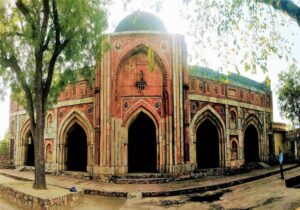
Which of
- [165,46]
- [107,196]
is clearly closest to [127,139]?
[107,196]

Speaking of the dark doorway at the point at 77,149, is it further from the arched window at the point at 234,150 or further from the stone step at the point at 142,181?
the arched window at the point at 234,150

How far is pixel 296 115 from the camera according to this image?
21.9 metres

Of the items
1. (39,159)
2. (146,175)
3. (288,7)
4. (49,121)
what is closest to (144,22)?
(49,121)

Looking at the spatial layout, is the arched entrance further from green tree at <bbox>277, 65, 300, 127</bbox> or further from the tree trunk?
green tree at <bbox>277, 65, 300, 127</bbox>

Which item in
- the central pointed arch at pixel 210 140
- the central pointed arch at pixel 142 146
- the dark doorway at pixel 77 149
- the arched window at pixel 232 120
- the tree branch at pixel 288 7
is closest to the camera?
the tree branch at pixel 288 7

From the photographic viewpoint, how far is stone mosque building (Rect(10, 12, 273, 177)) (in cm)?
1342

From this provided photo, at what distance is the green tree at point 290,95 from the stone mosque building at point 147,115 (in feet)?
16.4

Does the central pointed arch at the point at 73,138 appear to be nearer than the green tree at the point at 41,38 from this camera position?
No

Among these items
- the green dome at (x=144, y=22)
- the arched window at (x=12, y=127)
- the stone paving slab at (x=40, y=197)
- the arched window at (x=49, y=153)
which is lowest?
the stone paving slab at (x=40, y=197)

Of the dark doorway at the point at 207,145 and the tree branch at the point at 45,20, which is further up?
the tree branch at the point at 45,20

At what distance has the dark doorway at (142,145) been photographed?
14820 mm

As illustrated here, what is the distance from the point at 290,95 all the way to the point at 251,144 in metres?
5.57

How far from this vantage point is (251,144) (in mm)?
19234

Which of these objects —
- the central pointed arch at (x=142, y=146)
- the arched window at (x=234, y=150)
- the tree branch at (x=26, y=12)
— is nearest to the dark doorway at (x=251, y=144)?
the arched window at (x=234, y=150)
